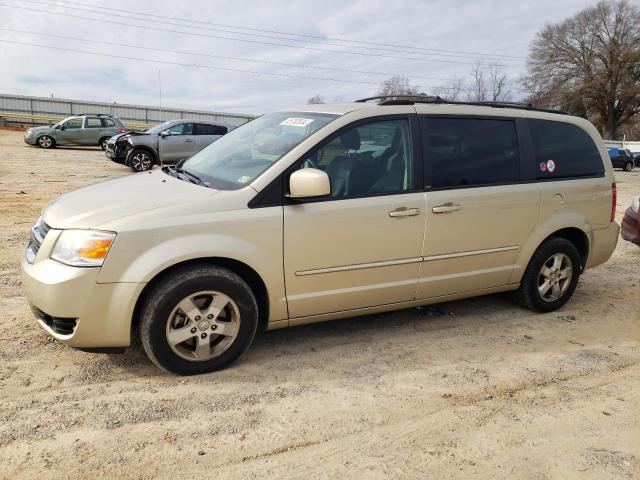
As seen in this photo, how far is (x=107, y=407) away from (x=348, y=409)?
1.39 m

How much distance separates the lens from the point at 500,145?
457cm

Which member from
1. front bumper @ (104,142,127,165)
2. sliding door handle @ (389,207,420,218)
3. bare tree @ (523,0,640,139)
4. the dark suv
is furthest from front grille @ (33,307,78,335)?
bare tree @ (523,0,640,139)

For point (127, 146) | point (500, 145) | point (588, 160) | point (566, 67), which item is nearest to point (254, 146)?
point (500, 145)

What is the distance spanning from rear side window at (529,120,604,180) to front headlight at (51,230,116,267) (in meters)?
3.55

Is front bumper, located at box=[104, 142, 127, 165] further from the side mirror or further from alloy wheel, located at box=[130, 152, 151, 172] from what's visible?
the side mirror

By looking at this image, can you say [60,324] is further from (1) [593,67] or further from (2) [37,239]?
(1) [593,67]

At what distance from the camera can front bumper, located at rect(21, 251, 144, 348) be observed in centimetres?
316

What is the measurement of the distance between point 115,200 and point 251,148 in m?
1.10

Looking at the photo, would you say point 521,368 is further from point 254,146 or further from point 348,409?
point 254,146

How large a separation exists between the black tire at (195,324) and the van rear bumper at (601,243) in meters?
3.41

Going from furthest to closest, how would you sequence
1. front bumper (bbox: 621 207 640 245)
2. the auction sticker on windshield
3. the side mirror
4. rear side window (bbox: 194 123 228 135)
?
rear side window (bbox: 194 123 228 135) → front bumper (bbox: 621 207 640 245) → the auction sticker on windshield → the side mirror

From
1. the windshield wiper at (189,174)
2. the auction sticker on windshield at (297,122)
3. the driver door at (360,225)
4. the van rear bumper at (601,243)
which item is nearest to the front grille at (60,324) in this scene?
the windshield wiper at (189,174)

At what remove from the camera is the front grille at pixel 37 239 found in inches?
135

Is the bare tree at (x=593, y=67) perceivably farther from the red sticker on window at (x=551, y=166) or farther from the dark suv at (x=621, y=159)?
the red sticker on window at (x=551, y=166)
